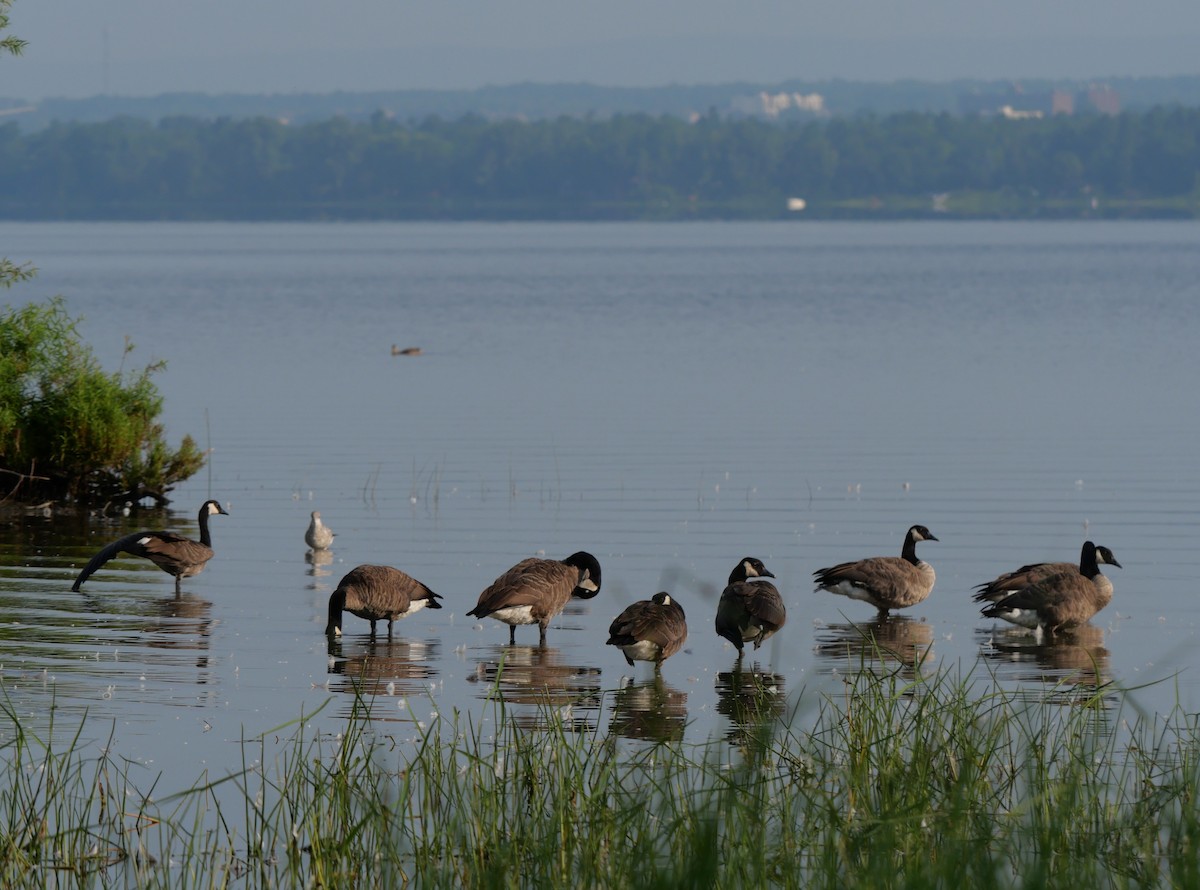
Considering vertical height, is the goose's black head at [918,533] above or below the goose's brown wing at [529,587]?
above

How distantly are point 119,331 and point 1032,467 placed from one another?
41087mm

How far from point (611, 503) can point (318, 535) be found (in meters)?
5.23

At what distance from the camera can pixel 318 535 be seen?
19.8 meters

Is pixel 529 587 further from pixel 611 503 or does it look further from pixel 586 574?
pixel 611 503

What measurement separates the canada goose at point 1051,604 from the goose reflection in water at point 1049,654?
0.15 m

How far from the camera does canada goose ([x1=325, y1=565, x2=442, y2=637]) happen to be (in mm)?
14781

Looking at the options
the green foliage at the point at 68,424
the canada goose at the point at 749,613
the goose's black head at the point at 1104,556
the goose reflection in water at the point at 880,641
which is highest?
the green foliage at the point at 68,424

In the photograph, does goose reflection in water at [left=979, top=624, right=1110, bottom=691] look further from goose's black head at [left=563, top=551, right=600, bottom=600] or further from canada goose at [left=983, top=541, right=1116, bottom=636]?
goose's black head at [left=563, top=551, right=600, bottom=600]

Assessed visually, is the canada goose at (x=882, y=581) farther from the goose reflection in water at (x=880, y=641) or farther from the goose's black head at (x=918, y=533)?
the goose's black head at (x=918, y=533)

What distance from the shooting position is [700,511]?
23125 mm

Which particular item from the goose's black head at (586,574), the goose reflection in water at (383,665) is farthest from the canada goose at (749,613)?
the goose reflection in water at (383,665)

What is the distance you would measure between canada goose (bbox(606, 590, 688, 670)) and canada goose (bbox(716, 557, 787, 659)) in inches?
21.0

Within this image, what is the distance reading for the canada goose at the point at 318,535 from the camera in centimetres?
1977

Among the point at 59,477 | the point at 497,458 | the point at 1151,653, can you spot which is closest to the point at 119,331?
the point at 497,458
